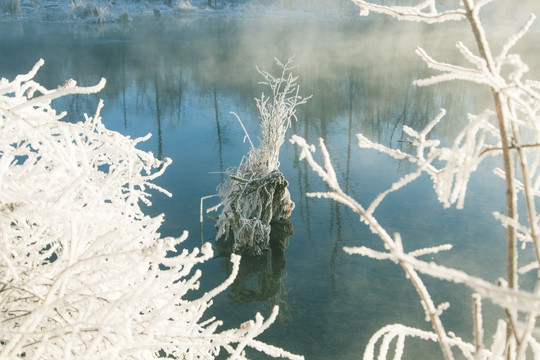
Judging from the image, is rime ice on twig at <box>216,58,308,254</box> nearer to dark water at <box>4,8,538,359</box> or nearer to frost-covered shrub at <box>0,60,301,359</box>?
dark water at <box>4,8,538,359</box>

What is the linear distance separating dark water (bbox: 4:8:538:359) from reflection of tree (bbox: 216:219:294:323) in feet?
0.08

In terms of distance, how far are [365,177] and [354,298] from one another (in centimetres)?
386

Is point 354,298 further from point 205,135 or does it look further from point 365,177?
point 205,135

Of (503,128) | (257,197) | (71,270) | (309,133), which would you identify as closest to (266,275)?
(257,197)

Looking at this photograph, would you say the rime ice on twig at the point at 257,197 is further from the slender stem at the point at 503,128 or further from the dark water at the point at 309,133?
the slender stem at the point at 503,128

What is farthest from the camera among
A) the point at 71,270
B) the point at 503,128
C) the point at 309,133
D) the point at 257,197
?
the point at 309,133

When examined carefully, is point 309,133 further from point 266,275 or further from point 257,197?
point 266,275

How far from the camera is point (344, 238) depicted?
753cm

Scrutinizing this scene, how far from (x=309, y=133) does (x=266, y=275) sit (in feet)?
20.3

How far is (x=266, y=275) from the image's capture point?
6.67m

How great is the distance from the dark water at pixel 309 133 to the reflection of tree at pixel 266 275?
24 mm

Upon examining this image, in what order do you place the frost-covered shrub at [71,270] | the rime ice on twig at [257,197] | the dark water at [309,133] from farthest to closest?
the rime ice on twig at [257,197] → the dark water at [309,133] → the frost-covered shrub at [71,270]

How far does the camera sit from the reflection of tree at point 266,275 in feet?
20.5

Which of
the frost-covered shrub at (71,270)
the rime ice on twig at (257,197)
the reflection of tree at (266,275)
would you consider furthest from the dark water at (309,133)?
the frost-covered shrub at (71,270)
